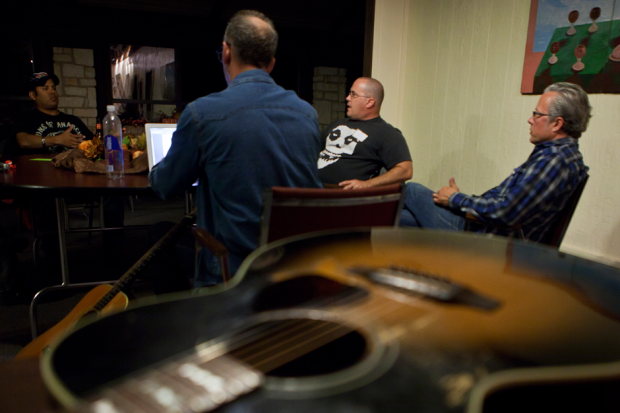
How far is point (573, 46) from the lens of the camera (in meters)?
2.51

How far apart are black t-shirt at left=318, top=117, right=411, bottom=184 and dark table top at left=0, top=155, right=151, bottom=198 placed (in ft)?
4.17

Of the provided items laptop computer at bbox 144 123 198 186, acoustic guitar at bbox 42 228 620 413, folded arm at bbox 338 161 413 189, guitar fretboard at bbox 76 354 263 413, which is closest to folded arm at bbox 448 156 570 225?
folded arm at bbox 338 161 413 189

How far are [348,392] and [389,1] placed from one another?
12.9ft

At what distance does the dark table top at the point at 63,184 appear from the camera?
1.66m

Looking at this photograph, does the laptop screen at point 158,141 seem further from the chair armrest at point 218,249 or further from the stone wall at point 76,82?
the stone wall at point 76,82

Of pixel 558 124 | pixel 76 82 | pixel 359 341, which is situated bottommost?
pixel 359 341

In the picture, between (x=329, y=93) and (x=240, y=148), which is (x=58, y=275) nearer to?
(x=240, y=148)

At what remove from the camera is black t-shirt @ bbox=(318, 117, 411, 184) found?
9.10 ft

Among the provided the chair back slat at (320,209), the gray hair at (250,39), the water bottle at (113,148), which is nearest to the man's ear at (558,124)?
the chair back slat at (320,209)

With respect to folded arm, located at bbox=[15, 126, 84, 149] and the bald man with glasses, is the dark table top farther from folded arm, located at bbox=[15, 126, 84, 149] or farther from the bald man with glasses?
the bald man with glasses

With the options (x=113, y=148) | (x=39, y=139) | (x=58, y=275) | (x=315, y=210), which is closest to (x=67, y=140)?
(x=39, y=139)

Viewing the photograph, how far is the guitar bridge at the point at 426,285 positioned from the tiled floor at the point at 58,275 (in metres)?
1.50

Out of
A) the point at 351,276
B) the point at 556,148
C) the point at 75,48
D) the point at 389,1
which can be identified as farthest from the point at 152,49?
the point at 351,276

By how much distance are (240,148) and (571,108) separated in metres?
1.50
